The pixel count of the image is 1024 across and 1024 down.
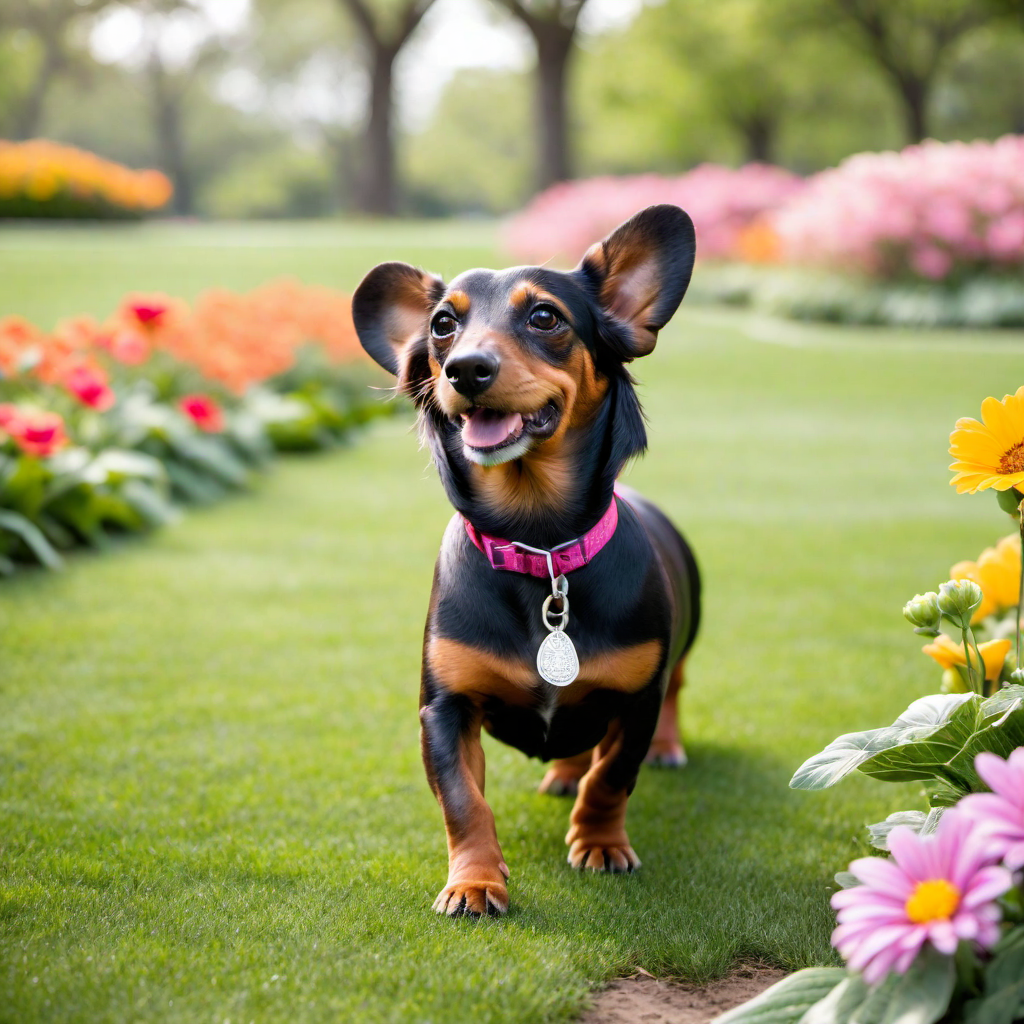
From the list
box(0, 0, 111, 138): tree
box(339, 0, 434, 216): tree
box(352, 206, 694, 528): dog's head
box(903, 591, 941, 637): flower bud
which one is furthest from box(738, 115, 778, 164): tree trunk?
box(903, 591, 941, 637): flower bud

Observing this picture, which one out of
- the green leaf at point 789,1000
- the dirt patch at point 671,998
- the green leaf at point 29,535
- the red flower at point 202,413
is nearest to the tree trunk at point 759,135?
the red flower at point 202,413

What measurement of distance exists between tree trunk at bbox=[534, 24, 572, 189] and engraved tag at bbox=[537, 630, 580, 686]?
28088 millimetres

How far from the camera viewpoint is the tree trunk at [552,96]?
28641 mm

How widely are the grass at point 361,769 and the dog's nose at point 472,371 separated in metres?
1.22

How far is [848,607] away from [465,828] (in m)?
3.33

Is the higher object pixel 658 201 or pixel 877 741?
pixel 658 201

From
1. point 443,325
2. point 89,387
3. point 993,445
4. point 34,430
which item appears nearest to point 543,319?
point 443,325

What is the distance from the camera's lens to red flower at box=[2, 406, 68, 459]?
17.7 ft

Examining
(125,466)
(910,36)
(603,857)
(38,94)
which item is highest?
(38,94)

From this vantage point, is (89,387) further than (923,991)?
Yes

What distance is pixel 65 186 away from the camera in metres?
21.3

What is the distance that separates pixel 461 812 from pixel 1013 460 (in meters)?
1.47

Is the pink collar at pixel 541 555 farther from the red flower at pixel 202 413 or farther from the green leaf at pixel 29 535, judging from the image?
the red flower at pixel 202 413

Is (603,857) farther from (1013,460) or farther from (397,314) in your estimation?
(397,314)
